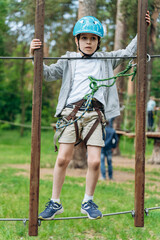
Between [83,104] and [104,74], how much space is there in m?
0.31

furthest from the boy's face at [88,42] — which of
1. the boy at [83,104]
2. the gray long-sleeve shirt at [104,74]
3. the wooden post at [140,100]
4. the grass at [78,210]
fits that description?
the grass at [78,210]

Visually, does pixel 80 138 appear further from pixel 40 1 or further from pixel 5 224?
pixel 5 224

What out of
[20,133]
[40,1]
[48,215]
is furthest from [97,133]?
[20,133]

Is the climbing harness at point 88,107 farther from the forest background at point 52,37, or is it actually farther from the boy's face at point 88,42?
the forest background at point 52,37

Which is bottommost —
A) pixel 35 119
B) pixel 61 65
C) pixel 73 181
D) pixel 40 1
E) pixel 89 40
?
pixel 73 181

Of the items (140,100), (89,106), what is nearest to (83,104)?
(89,106)

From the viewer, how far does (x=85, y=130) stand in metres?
2.80

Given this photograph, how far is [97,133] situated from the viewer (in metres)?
2.78

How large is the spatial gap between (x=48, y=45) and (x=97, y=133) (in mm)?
5319

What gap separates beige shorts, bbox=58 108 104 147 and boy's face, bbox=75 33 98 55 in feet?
1.65

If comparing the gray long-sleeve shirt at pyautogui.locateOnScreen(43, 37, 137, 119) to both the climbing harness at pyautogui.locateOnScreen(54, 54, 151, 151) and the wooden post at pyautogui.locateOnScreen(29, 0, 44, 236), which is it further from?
the wooden post at pyautogui.locateOnScreen(29, 0, 44, 236)

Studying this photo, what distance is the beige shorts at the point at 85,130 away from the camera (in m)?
2.77

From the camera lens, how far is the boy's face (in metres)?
2.83

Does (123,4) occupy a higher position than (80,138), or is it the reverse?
(123,4)
